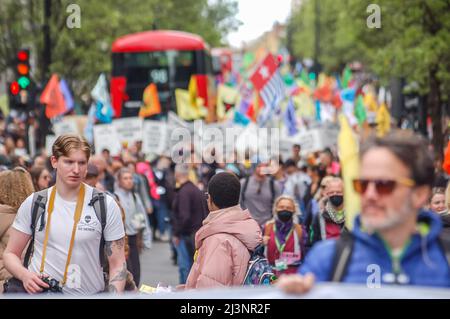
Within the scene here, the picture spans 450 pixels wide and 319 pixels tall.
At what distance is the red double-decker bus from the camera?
35.2 meters

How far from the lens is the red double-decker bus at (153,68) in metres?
35.2

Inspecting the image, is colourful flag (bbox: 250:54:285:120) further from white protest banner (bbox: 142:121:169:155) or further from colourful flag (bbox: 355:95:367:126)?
colourful flag (bbox: 355:95:367:126)

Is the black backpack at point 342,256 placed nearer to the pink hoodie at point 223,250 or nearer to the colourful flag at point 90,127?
the pink hoodie at point 223,250

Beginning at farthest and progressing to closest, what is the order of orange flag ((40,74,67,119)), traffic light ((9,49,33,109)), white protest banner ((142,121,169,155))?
1. white protest banner ((142,121,169,155))
2. orange flag ((40,74,67,119))
3. traffic light ((9,49,33,109))

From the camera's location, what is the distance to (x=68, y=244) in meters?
5.67

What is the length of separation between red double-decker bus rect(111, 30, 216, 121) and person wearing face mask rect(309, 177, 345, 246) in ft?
82.7

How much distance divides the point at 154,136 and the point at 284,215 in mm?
12879

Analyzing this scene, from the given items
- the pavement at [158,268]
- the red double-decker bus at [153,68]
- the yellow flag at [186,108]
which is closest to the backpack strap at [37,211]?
the pavement at [158,268]

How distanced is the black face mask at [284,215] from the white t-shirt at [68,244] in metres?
4.56

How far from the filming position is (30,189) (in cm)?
683

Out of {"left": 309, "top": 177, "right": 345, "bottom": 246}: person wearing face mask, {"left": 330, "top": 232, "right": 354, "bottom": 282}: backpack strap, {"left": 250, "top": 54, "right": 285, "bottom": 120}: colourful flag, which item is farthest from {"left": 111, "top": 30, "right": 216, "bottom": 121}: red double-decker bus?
{"left": 330, "top": 232, "right": 354, "bottom": 282}: backpack strap

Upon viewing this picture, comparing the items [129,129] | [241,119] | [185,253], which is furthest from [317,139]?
[185,253]
